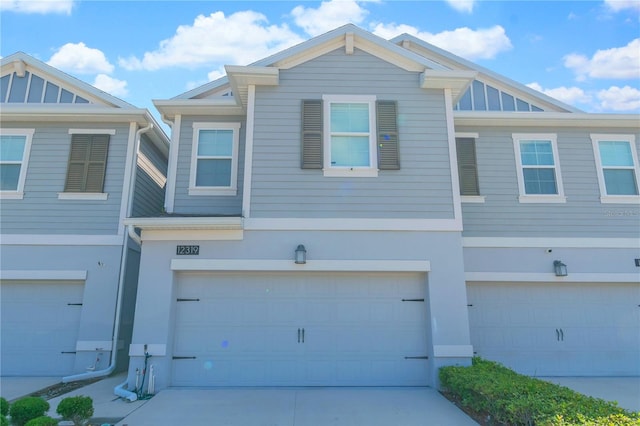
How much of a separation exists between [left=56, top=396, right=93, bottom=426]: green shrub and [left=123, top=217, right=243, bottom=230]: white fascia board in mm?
3007

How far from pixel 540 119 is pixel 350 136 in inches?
185

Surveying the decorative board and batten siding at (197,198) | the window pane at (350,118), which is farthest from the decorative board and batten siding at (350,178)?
the decorative board and batten siding at (197,198)

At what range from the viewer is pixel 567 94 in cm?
967

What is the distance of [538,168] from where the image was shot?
8672mm

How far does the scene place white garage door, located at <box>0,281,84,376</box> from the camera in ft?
25.5

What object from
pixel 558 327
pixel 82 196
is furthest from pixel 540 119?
pixel 82 196

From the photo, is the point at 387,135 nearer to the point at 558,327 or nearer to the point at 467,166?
the point at 467,166

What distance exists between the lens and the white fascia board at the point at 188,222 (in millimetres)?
6637

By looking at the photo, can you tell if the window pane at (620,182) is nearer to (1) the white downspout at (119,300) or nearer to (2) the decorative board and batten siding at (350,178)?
(2) the decorative board and batten siding at (350,178)

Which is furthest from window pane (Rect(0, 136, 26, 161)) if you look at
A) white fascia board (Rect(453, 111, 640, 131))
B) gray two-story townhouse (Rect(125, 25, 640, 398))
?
white fascia board (Rect(453, 111, 640, 131))

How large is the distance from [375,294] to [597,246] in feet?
17.1

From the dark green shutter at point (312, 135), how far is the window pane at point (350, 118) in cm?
30

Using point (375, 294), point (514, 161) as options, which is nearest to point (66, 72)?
point (375, 294)

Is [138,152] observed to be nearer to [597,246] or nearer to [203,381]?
[203,381]
